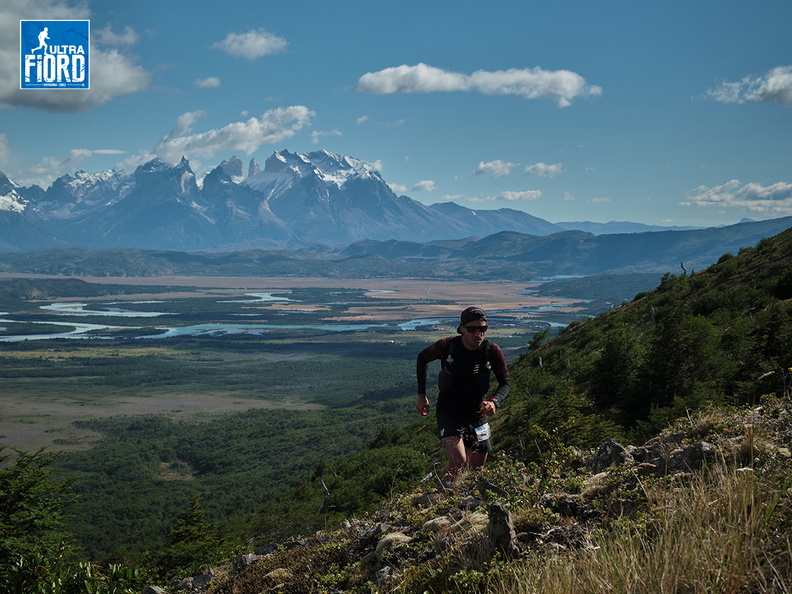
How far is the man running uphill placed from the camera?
26.2 feet

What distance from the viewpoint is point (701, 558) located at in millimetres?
3229

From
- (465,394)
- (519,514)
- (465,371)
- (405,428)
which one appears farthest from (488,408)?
(405,428)

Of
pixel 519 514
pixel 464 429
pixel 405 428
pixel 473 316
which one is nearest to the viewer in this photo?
pixel 519 514

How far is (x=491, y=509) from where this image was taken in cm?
492

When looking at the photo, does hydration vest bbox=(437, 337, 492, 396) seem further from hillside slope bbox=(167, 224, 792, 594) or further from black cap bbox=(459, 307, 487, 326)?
hillside slope bbox=(167, 224, 792, 594)

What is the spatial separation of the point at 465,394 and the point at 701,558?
4.91 meters

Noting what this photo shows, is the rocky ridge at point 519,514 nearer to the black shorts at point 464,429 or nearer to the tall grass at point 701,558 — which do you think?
the tall grass at point 701,558

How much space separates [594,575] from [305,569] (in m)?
4.31

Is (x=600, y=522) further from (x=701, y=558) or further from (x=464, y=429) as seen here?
(x=464, y=429)

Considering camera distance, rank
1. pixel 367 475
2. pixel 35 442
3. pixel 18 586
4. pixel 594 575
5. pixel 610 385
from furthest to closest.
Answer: pixel 35 442, pixel 367 475, pixel 610 385, pixel 18 586, pixel 594 575

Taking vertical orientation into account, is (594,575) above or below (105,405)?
above

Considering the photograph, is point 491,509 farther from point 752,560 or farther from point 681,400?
point 681,400

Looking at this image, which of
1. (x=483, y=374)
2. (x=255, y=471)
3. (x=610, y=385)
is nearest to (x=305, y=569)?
(x=483, y=374)

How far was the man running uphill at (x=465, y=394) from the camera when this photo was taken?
8.00 meters
